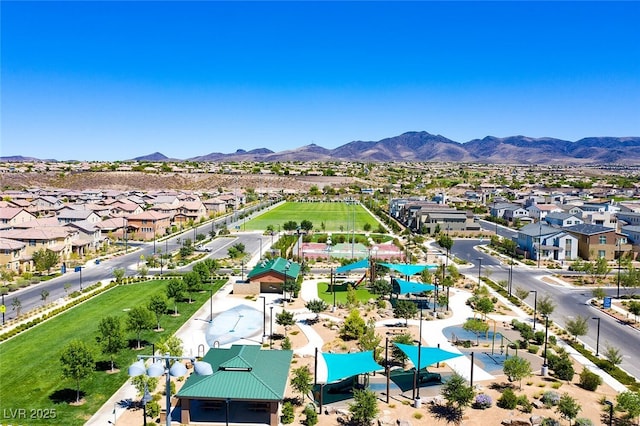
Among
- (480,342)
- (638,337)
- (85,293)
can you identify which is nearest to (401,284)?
(480,342)

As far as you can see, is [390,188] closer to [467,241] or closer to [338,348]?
[467,241]

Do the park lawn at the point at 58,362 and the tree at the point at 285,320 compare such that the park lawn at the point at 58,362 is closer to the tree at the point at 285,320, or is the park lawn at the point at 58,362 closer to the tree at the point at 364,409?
the tree at the point at 285,320

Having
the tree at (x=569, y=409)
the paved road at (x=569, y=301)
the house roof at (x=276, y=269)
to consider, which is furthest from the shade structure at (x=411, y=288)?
the tree at (x=569, y=409)

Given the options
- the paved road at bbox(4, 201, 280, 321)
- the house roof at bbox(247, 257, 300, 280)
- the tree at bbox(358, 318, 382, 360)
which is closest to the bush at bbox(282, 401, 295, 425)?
the tree at bbox(358, 318, 382, 360)

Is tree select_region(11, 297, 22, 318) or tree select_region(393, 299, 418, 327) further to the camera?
tree select_region(11, 297, 22, 318)

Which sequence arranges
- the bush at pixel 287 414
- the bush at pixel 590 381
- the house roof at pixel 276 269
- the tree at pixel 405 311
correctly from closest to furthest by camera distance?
the bush at pixel 287 414, the bush at pixel 590 381, the tree at pixel 405 311, the house roof at pixel 276 269

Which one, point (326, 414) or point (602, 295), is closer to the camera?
point (326, 414)

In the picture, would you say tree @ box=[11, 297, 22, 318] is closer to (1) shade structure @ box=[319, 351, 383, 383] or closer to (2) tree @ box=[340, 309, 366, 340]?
(2) tree @ box=[340, 309, 366, 340]
